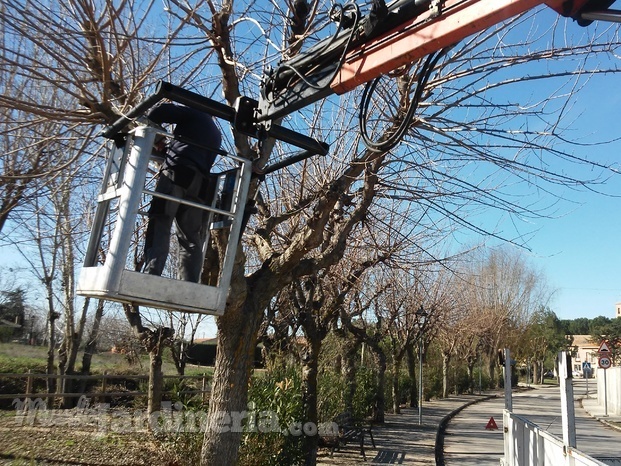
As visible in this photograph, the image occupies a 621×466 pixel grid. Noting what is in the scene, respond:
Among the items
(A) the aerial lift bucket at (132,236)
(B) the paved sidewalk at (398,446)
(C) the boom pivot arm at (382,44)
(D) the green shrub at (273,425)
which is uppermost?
(C) the boom pivot arm at (382,44)

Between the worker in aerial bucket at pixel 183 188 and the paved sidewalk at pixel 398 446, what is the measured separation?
957 centimetres

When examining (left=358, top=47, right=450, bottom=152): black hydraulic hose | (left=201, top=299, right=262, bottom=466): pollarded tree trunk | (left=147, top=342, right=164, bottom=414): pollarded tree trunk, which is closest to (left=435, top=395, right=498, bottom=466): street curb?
(left=147, top=342, right=164, bottom=414): pollarded tree trunk

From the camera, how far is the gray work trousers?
403 centimetres

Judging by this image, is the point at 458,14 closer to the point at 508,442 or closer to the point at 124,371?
the point at 508,442

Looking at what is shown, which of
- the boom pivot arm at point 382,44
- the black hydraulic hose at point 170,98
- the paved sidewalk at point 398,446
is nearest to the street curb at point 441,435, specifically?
the paved sidewalk at point 398,446

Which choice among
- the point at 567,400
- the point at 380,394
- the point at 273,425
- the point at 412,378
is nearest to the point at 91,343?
the point at 380,394

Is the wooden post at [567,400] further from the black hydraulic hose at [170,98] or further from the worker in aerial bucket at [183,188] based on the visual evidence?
the black hydraulic hose at [170,98]

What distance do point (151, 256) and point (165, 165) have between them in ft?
2.20

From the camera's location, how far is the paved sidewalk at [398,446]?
1334 cm

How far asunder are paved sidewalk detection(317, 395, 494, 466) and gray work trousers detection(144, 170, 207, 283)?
9.53 meters

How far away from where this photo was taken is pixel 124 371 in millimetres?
24531

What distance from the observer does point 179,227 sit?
14.0ft

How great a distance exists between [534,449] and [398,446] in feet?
31.4

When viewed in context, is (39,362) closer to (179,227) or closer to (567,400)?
(179,227)
